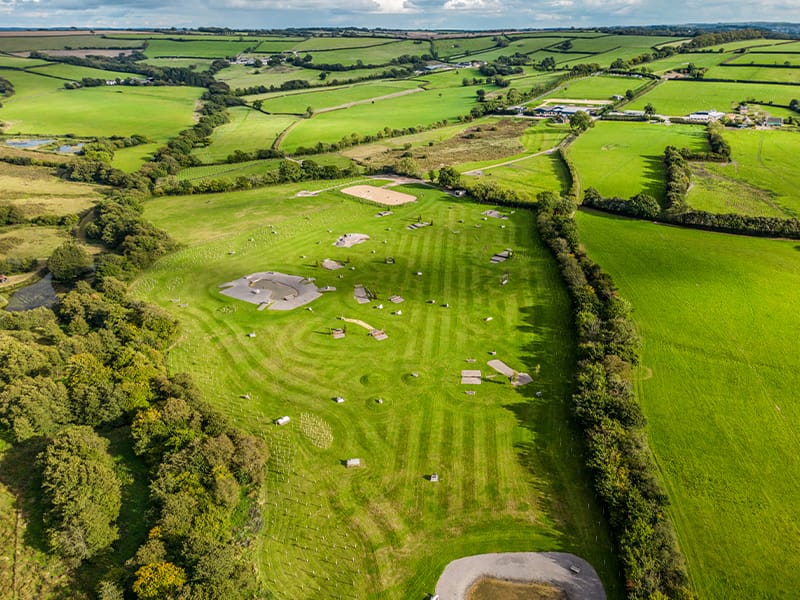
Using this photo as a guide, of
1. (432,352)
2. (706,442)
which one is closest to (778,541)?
(706,442)

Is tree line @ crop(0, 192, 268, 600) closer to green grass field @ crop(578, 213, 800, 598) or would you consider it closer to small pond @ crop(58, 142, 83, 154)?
Result: green grass field @ crop(578, 213, 800, 598)

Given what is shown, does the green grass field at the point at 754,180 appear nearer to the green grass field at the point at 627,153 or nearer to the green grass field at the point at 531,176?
the green grass field at the point at 627,153

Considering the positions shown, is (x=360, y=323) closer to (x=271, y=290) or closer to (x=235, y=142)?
(x=271, y=290)

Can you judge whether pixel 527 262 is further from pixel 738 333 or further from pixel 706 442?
pixel 706 442

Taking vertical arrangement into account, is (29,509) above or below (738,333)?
below

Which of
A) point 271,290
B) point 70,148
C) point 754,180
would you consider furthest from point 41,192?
point 754,180

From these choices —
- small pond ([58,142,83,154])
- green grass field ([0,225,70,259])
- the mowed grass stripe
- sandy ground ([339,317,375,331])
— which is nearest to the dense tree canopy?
the mowed grass stripe

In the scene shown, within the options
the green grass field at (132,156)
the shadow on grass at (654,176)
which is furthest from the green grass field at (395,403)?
the green grass field at (132,156)
